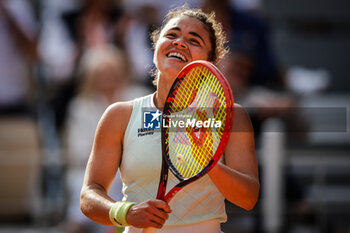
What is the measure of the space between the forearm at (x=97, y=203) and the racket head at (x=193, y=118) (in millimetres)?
222

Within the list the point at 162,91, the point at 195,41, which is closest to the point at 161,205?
the point at 162,91

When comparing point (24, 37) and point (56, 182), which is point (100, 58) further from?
point (56, 182)

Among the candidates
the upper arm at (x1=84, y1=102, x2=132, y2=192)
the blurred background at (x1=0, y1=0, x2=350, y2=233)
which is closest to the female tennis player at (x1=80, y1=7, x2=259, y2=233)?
the upper arm at (x1=84, y1=102, x2=132, y2=192)

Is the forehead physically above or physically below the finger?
above

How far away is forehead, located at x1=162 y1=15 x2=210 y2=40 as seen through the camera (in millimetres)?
2113

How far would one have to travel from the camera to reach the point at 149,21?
5.25 meters

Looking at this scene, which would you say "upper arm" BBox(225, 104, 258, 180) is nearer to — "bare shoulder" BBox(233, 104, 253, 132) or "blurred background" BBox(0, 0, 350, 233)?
"bare shoulder" BBox(233, 104, 253, 132)

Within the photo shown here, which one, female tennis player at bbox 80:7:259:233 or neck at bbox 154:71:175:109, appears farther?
neck at bbox 154:71:175:109

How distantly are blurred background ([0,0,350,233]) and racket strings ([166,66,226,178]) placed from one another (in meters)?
1.80

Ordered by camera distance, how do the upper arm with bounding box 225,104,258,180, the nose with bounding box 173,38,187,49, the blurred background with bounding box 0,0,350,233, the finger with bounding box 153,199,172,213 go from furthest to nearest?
the blurred background with bounding box 0,0,350,233, the nose with bounding box 173,38,187,49, the upper arm with bounding box 225,104,258,180, the finger with bounding box 153,199,172,213

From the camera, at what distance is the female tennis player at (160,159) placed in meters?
1.96

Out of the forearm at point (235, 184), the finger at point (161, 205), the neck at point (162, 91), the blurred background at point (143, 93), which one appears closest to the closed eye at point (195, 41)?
the neck at point (162, 91)

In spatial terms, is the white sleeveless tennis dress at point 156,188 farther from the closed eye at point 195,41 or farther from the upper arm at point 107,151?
the closed eye at point 195,41

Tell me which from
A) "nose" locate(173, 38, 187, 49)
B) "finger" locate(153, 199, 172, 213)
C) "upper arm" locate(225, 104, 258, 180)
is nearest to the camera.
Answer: "finger" locate(153, 199, 172, 213)
